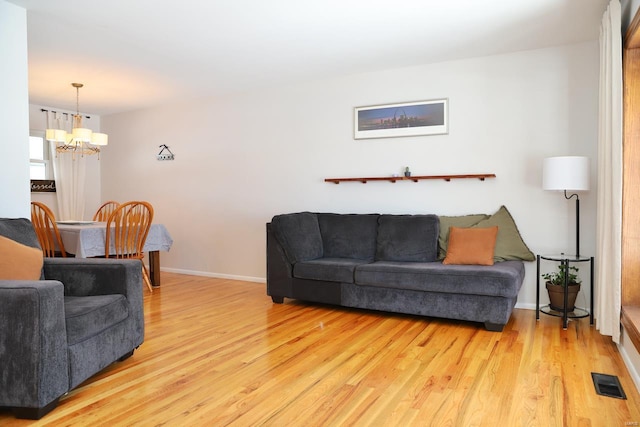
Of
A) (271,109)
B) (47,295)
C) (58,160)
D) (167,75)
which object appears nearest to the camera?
(47,295)

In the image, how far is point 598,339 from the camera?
3.15 metres

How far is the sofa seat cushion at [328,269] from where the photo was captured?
3924mm

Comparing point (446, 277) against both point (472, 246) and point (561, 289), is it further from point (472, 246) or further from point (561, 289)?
point (561, 289)

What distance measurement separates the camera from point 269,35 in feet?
12.0

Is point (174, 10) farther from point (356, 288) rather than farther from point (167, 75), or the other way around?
point (356, 288)

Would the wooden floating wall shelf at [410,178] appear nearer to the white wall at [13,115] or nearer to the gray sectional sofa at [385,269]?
the gray sectional sofa at [385,269]

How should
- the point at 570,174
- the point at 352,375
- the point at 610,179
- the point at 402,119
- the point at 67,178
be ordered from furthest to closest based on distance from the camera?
1. the point at 67,178
2. the point at 402,119
3. the point at 570,174
4. the point at 610,179
5. the point at 352,375

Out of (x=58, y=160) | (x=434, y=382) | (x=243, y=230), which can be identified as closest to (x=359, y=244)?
(x=243, y=230)

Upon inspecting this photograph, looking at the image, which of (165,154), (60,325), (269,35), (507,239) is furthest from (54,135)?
(507,239)

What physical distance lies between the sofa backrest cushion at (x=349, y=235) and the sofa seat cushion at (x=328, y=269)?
0.18 metres

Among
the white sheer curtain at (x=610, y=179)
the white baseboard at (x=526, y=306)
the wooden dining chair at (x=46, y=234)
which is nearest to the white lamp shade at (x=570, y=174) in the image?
the white sheer curtain at (x=610, y=179)

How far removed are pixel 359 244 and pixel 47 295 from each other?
2865 millimetres

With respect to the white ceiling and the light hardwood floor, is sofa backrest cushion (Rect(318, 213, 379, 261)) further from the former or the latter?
the white ceiling

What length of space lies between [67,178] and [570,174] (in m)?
5.99
